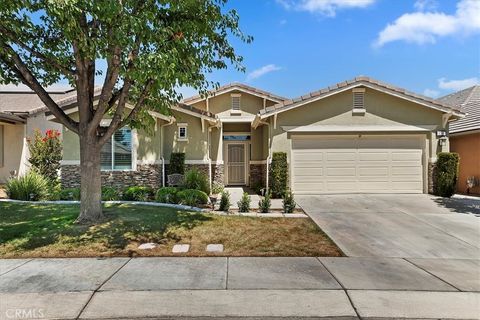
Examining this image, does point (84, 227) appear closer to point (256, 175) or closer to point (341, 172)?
point (256, 175)

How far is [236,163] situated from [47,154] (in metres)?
9.14

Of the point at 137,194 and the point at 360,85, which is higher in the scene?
the point at 360,85

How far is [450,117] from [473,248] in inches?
347

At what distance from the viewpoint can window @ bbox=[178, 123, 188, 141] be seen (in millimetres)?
13977

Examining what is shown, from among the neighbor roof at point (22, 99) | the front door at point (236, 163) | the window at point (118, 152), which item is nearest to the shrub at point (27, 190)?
the window at point (118, 152)

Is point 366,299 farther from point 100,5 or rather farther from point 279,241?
point 100,5

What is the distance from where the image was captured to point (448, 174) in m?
12.9

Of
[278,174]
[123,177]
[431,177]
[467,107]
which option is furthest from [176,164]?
[467,107]

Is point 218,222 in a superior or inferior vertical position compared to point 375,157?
inferior

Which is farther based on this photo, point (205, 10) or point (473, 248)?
point (205, 10)

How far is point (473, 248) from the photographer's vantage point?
661cm

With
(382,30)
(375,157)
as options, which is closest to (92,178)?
(382,30)

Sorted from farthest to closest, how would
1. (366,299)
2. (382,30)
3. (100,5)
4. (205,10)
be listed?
(382,30) < (205,10) < (100,5) < (366,299)

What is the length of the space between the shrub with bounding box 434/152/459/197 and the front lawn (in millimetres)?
7668
